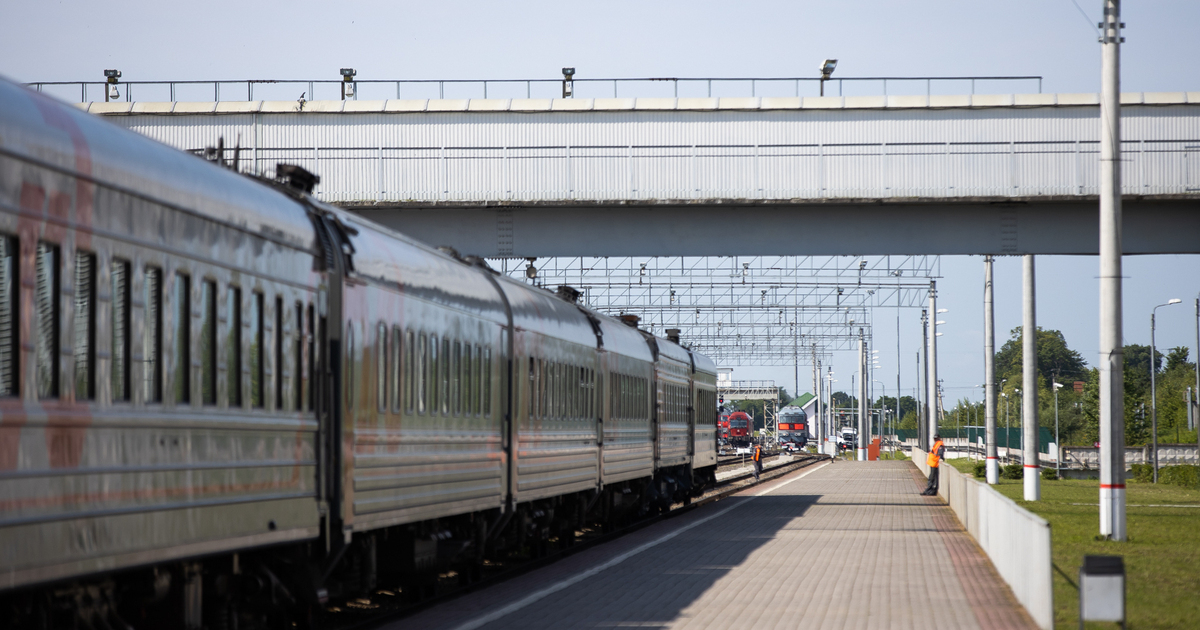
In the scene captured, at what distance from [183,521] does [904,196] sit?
19970mm

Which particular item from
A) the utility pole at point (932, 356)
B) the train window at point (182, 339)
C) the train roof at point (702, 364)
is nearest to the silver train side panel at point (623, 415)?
the train roof at point (702, 364)

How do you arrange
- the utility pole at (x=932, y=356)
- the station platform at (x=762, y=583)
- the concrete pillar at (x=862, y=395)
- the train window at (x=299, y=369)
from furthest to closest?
the concrete pillar at (x=862, y=395)
the utility pole at (x=932, y=356)
the station platform at (x=762, y=583)
the train window at (x=299, y=369)

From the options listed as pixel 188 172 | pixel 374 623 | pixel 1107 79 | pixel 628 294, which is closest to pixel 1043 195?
pixel 1107 79

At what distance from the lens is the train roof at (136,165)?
704 cm

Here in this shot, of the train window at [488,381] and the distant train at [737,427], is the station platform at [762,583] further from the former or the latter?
the distant train at [737,427]

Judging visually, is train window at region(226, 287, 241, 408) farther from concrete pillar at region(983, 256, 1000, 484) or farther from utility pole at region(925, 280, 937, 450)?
utility pole at region(925, 280, 937, 450)

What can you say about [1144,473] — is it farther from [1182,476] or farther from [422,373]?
[422,373]

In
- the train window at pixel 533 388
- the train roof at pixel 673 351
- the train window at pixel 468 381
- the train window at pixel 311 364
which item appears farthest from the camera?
the train roof at pixel 673 351

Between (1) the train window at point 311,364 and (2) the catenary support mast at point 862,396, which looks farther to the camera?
(2) the catenary support mast at point 862,396

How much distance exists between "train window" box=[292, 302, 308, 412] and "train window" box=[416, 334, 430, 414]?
278 cm

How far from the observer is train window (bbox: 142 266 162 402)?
8164 millimetres

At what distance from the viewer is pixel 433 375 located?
13.8 m

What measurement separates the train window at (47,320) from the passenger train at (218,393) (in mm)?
13

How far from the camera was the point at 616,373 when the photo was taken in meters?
24.8
